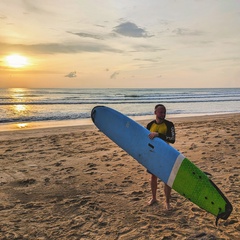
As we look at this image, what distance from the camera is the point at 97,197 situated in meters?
4.48

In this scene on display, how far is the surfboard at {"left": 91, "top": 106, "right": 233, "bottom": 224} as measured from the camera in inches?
137

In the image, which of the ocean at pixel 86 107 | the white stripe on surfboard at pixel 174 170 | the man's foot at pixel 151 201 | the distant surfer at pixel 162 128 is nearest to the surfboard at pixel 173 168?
the white stripe on surfboard at pixel 174 170

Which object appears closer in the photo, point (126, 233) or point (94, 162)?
point (126, 233)

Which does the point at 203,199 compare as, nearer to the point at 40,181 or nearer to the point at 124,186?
the point at 124,186

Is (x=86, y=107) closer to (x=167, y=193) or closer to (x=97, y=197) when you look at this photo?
(x=97, y=197)

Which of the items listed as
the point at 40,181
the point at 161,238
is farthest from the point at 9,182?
the point at 161,238

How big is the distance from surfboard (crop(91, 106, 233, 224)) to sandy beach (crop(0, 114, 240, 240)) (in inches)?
13.2

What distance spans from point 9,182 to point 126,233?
2.92m

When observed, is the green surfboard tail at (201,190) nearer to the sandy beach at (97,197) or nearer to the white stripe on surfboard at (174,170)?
the white stripe on surfboard at (174,170)

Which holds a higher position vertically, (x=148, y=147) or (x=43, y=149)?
(x=148, y=147)

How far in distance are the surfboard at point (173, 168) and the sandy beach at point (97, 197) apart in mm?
336

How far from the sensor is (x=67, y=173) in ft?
18.7

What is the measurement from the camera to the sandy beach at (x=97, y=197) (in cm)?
342

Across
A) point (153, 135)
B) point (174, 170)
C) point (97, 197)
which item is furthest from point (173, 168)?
point (97, 197)
